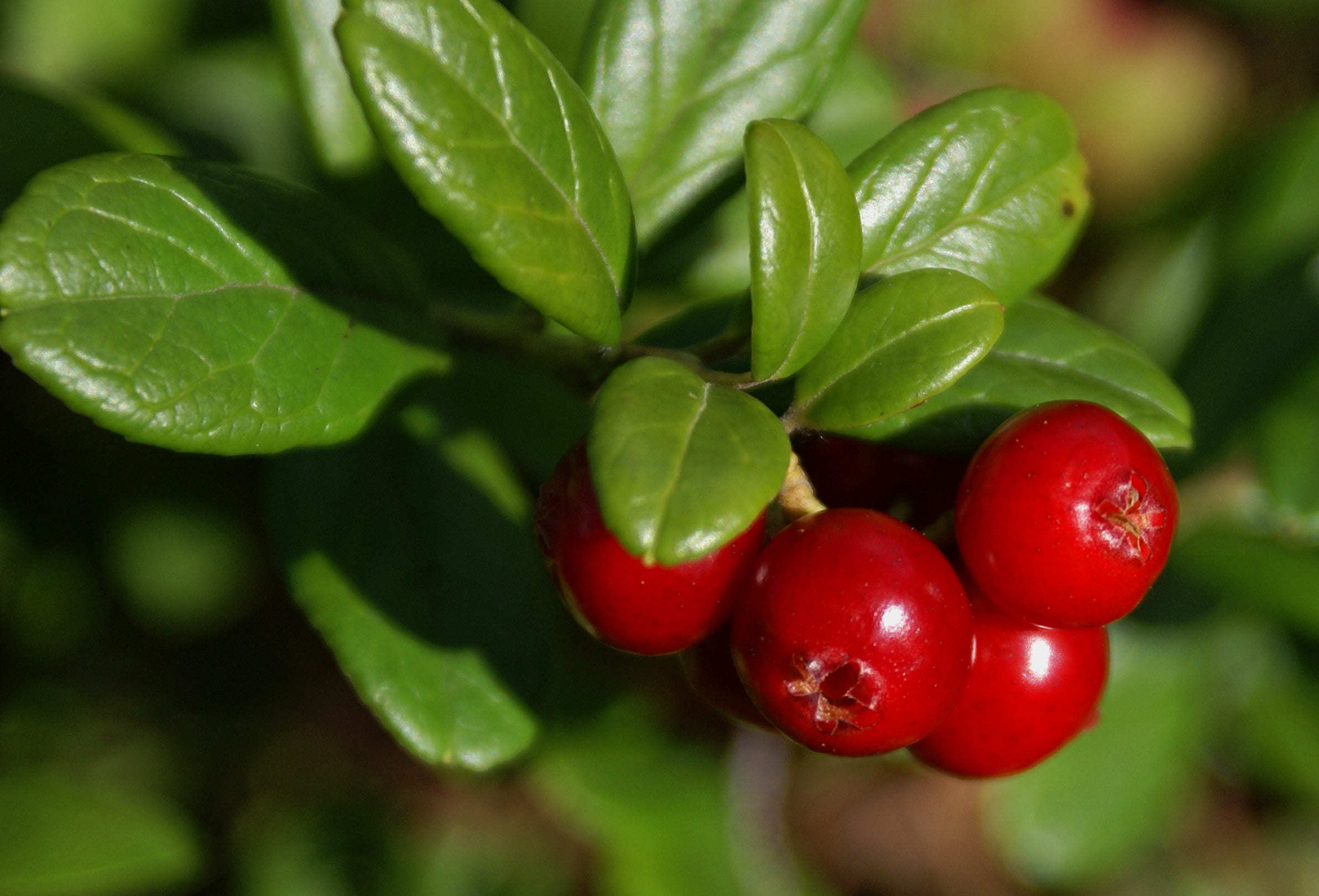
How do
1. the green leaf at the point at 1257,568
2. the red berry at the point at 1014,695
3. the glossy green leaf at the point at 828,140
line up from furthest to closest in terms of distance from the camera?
the green leaf at the point at 1257,568, the glossy green leaf at the point at 828,140, the red berry at the point at 1014,695

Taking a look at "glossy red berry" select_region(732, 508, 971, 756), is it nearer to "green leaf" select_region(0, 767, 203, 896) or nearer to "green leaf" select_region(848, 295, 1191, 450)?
"green leaf" select_region(848, 295, 1191, 450)

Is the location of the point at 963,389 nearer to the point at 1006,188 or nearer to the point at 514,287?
the point at 1006,188

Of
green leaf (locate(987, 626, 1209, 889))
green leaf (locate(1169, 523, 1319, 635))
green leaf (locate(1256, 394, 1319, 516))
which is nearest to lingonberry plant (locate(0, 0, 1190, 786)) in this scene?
green leaf (locate(1256, 394, 1319, 516))

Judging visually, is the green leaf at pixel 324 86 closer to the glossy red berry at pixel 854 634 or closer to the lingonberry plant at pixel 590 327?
the lingonberry plant at pixel 590 327

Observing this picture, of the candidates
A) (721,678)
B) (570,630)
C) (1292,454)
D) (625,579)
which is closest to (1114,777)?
(1292,454)

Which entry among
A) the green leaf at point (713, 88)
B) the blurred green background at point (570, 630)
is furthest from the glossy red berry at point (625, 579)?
the blurred green background at point (570, 630)

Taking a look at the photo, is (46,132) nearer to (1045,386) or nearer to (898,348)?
(898,348)
